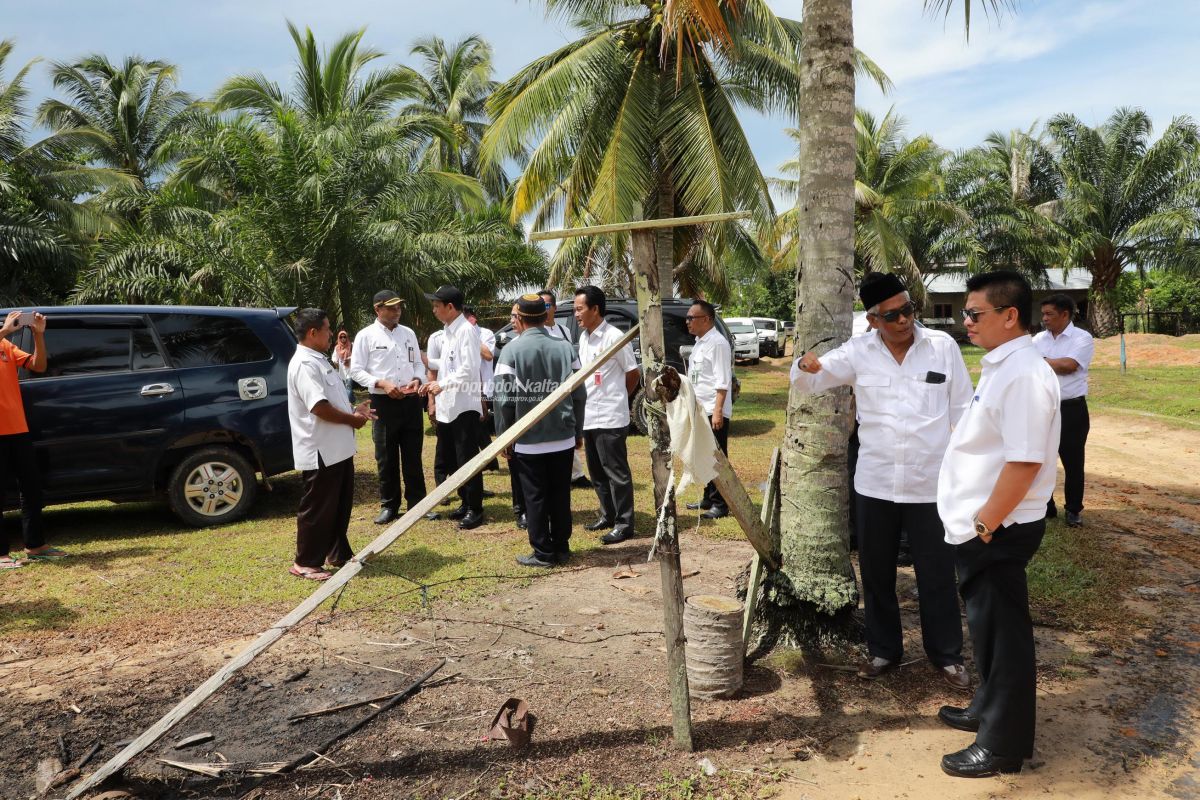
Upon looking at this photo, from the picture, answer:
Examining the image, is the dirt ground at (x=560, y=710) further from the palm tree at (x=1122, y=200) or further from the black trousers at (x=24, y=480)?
the palm tree at (x=1122, y=200)

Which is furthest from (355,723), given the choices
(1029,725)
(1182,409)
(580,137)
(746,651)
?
(1182,409)

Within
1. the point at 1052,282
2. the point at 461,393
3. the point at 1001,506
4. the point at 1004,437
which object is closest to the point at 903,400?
the point at 1004,437

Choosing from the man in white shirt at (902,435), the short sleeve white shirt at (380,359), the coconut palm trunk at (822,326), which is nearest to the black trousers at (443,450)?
the short sleeve white shirt at (380,359)

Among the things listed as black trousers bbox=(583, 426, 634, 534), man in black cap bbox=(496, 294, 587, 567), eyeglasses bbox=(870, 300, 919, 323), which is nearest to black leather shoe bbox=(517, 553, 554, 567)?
man in black cap bbox=(496, 294, 587, 567)

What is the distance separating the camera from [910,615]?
4785 millimetres

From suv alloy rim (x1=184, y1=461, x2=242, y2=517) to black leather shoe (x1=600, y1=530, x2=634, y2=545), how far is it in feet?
11.0

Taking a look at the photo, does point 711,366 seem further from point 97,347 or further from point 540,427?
point 97,347

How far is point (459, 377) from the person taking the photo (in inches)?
271

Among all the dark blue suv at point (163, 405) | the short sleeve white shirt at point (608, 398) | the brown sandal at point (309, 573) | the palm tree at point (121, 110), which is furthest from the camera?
the palm tree at point (121, 110)

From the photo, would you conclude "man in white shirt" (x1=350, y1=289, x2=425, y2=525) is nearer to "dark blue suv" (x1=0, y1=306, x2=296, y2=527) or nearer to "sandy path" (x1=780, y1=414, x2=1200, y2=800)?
"dark blue suv" (x1=0, y1=306, x2=296, y2=527)

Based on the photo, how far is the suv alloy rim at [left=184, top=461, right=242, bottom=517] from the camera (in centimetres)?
689

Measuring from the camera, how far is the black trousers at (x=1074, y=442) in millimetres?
6398

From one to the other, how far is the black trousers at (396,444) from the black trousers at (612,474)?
1511 millimetres

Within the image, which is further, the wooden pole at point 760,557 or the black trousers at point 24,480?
the black trousers at point 24,480
